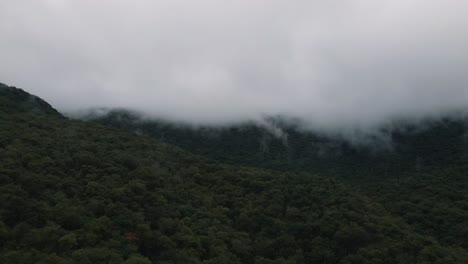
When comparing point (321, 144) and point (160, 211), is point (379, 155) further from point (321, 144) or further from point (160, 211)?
point (160, 211)

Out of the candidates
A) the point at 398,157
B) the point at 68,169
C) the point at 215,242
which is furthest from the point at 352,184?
the point at 68,169

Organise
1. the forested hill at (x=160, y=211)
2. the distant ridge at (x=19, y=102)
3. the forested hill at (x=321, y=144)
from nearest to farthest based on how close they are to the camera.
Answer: the forested hill at (x=160, y=211) < the distant ridge at (x=19, y=102) < the forested hill at (x=321, y=144)

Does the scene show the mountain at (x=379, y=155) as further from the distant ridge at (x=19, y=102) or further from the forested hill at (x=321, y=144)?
the distant ridge at (x=19, y=102)

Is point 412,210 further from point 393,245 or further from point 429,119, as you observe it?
point 429,119

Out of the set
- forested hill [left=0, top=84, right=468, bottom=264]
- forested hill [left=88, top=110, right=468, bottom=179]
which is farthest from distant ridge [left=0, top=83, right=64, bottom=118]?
forested hill [left=88, top=110, right=468, bottom=179]

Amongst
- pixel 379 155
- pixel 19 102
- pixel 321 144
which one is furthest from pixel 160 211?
pixel 321 144

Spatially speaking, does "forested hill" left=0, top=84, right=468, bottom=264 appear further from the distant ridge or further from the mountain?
the mountain

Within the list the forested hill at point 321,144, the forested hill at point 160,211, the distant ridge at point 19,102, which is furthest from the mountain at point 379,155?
the distant ridge at point 19,102
